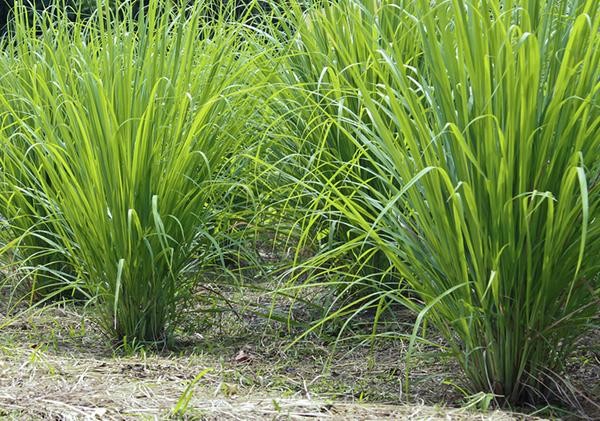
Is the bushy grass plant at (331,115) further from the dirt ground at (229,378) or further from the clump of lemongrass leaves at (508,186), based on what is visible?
the clump of lemongrass leaves at (508,186)

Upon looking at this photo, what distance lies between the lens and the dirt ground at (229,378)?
6.63ft

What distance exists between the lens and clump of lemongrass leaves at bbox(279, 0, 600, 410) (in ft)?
6.57

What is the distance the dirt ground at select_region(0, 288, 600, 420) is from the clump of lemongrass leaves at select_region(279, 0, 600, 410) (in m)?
0.16

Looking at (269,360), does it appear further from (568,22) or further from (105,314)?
(568,22)

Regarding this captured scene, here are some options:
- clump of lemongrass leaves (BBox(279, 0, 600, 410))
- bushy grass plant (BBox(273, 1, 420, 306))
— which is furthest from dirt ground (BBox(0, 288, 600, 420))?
bushy grass plant (BBox(273, 1, 420, 306))

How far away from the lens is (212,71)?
294cm

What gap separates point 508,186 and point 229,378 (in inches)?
36.2

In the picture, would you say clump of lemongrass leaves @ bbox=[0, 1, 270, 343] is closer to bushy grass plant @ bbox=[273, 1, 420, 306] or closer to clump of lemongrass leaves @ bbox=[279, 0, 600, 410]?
bushy grass plant @ bbox=[273, 1, 420, 306]

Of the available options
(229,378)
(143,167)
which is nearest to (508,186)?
(229,378)

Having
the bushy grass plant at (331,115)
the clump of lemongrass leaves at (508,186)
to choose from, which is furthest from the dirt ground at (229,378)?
the bushy grass plant at (331,115)

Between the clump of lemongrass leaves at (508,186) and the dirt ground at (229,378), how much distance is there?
0.16m

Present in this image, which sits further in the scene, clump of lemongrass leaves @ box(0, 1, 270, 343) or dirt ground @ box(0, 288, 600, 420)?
clump of lemongrass leaves @ box(0, 1, 270, 343)

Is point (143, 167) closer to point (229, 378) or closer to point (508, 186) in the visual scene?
point (229, 378)

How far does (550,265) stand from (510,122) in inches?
12.5
